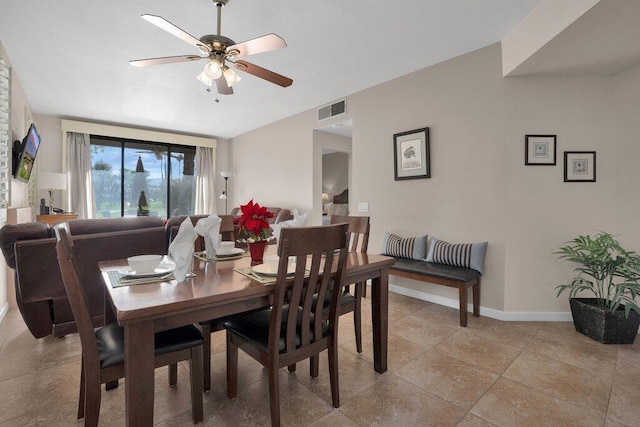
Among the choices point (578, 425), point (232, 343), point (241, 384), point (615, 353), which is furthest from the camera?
point (615, 353)

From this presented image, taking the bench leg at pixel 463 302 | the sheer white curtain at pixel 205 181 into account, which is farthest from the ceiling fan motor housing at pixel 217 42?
the sheer white curtain at pixel 205 181

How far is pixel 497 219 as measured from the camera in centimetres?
282

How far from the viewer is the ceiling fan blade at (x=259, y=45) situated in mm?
1935

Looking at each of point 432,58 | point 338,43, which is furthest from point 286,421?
point 432,58

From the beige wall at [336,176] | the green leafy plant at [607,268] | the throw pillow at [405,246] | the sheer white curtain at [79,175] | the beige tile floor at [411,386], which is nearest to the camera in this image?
the beige tile floor at [411,386]

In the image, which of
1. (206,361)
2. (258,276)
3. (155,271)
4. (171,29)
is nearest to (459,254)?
(258,276)

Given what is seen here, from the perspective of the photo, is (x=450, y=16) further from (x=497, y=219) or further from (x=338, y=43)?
(x=497, y=219)

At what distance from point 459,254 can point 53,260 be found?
11.1ft

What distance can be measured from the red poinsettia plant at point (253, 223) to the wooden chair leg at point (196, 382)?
0.63 meters

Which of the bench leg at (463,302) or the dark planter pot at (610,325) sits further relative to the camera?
the bench leg at (463,302)

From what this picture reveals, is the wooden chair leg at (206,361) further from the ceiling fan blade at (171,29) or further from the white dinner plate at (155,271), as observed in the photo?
the ceiling fan blade at (171,29)

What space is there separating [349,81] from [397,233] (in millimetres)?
1946

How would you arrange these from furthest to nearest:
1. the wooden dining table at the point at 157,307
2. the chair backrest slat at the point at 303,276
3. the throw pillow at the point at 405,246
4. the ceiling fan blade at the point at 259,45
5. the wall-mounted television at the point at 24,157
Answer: the wall-mounted television at the point at 24,157 < the throw pillow at the point at 405,246 < the ceiling fan blade at the point at 259,45 < the chair backrest slat at the point at 303,276 < the wooden dining table at the point at 157,307

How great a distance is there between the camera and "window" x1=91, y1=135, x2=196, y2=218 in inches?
236
